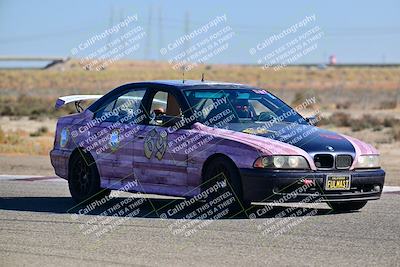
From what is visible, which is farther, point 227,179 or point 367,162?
point 367,162

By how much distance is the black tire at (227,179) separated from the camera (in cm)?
1045

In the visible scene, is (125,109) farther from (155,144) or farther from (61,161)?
(61,161)

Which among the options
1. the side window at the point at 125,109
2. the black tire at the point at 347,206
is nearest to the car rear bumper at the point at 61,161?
the side window at the point at 125,109

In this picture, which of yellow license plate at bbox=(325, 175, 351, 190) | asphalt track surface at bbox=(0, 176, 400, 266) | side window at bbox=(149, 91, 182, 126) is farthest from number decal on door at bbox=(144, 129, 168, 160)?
yellow license plate at bbox=(325, 175, 351, 190)

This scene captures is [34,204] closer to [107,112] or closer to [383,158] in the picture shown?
[107,112]

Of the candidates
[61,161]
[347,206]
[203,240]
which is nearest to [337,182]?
[347,206]

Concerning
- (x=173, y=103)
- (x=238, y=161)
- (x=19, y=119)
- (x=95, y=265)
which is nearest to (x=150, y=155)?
(x=173, y=103)

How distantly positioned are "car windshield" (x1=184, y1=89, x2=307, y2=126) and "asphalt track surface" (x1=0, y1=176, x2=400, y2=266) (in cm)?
108

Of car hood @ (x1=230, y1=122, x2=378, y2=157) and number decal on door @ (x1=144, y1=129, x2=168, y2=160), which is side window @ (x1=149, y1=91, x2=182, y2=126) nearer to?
number decal on door @ (x1=144, y1=129, x2=168, y2=160)

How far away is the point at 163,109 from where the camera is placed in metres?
11.8

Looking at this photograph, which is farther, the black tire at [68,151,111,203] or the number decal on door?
the black tire at [68,151,111,203]

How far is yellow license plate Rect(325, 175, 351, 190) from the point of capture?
10.5 metres

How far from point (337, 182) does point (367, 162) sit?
55 cm

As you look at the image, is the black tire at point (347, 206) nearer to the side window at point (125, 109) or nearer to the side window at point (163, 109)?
the side window at point (163, 109)
